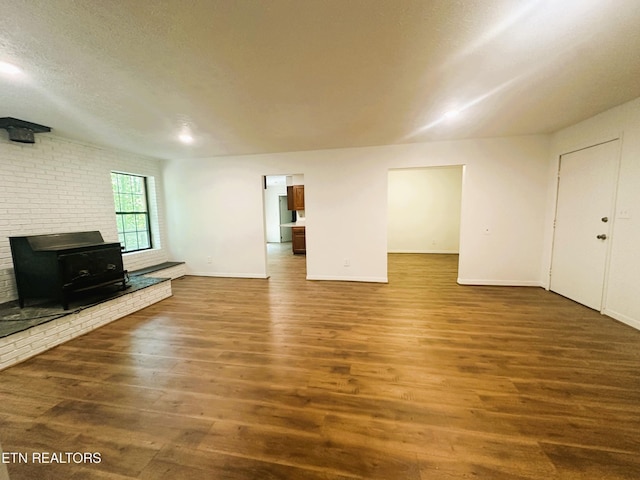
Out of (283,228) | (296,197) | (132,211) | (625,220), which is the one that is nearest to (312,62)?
(625,220)

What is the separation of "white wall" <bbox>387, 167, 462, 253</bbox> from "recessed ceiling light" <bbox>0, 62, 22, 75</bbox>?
7.12 metres

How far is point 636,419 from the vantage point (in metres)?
1.58

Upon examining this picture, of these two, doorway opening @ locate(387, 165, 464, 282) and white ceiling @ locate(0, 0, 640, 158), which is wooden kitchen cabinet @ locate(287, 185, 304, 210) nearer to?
doorway opening @ locate(387, 165, 464, 282)

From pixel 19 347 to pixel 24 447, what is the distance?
4.66 feet

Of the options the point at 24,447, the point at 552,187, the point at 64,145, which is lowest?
the point at 24,447

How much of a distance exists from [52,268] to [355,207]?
167 inches

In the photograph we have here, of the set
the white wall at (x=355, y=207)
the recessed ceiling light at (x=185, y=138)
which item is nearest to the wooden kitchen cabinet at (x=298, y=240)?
the white wall at (x=355, y=207)

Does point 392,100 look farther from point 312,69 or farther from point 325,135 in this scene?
point 325,135

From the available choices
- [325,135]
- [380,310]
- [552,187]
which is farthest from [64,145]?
[552,187]

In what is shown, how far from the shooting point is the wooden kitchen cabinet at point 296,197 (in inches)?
323

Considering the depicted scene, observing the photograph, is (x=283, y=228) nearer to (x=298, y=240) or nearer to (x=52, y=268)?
(x=298, y=240)

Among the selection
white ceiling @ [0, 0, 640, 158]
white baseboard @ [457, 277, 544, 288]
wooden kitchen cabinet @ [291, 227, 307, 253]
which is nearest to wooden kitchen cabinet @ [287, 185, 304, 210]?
wooden kitchen cabinet @ [291, 227, 307, 253]

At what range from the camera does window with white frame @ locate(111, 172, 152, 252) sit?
468 centimetres

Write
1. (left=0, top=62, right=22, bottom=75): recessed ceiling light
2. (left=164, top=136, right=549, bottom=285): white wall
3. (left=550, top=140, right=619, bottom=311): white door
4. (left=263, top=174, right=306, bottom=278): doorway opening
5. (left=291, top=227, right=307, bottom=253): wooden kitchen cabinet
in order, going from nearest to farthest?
(left=0, top=62, right=22, bottom=75): recessed ceiling light → (left=550, top=140, right=619, bottom=311): white door → (left=164, top=136, right=549, bottom=285): white wall → (left=263, top=174, right=306, bottom=278): doorway opening → (left=291, top=227, right=307, bottom=253): wooden kitchen cabinet
